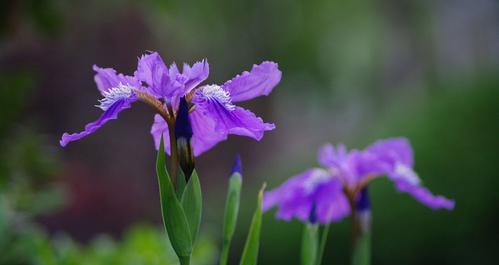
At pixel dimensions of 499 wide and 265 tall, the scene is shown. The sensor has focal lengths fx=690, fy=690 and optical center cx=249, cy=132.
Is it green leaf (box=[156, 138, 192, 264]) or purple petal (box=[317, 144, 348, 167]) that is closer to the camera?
green leaf (box=[156, 138, 192, 264])

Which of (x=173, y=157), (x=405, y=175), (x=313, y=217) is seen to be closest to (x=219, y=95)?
(x=173, y=157)

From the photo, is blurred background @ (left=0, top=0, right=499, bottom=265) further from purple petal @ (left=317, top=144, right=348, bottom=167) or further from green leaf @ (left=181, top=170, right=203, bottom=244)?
green leaf @ (left=181, top=170, right=203, bottom=244)

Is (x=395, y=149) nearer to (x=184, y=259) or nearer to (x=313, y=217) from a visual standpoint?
(x=313, y=217)

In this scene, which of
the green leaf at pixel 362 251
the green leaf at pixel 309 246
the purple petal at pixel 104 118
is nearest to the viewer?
the purple petal at pixel 104 118

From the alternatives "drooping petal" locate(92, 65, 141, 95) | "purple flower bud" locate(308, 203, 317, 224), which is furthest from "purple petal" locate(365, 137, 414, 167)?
"drooping petal" locate(92, 65, 141, 95)

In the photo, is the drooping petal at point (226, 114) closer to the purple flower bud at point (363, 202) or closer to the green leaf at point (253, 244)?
the green leaf at point (253, 244)

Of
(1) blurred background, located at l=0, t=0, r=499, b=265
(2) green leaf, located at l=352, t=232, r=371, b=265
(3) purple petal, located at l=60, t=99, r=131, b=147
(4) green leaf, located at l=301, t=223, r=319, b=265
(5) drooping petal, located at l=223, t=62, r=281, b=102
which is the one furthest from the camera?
(1) blurred background, located at l=0, t=0, r=499, b=265

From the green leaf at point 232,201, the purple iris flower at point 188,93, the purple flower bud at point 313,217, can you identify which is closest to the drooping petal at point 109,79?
the purple iris flower at point 188,93
